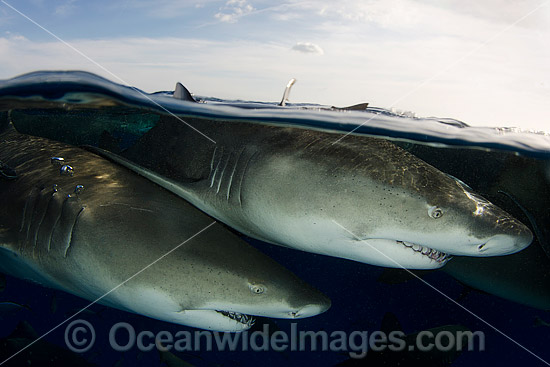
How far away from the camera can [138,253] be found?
2.86 metres

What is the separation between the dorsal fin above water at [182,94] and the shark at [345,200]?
157 cm

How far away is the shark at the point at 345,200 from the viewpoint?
258 centimetres

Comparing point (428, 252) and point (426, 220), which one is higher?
point (426, 220)

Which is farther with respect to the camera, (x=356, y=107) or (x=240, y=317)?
(x=356, y=107)

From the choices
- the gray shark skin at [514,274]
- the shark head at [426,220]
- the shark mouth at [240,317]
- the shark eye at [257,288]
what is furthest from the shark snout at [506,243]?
the gray shark skin at [514,274]

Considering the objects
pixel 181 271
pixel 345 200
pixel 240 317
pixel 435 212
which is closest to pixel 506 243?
pixel 435 212

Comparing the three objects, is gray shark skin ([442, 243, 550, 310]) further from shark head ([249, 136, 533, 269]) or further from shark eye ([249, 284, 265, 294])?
shark eye ([249, 284, 265, 294])

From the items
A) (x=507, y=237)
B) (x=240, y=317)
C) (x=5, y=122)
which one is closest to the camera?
(x=507, y=237)

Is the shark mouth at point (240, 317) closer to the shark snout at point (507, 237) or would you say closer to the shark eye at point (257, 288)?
the shark eye at point (257, 288)

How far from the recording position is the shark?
8.47 feet

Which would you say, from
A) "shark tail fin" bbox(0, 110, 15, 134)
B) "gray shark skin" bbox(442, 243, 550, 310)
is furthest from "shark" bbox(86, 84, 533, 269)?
"shark tail fin" bbox(0, 110, 15, 134)

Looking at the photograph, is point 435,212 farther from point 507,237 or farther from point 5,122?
point 5,122

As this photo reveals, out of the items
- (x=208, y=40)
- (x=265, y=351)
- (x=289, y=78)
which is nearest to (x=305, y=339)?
(x=265, y=351)

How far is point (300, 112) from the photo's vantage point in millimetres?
4770
